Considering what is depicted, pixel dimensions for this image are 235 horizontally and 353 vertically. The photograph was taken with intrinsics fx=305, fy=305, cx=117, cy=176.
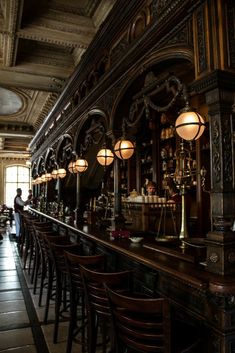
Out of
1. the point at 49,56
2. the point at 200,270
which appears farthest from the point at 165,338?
the point at 49,56

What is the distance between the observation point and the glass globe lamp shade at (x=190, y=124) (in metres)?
2.54

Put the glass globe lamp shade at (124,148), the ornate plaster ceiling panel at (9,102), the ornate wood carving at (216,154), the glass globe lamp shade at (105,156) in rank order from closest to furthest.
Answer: the ornate wood carving at (216,154) → the glass globe lamp shade at (124,148) → the glass globe lamp shade at (105,156) → the ornate plaster ceiling panel at (9,102)

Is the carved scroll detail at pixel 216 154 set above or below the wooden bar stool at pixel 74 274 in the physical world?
above

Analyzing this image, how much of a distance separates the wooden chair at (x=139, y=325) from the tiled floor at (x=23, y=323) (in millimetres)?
1463

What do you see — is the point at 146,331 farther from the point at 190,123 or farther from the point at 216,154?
the point at 190,123

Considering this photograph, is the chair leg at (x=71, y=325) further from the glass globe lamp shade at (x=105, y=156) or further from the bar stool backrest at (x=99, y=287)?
the glass globe lamp shade at (x=105, y=156)

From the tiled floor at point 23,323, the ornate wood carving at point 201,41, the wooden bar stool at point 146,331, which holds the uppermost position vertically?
the ornate wood carving at point 201,41

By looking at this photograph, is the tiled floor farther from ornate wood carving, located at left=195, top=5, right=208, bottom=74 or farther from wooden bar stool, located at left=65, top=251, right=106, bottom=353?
ornate wood carving, located at left=195, top=5, right=208, bottom=74

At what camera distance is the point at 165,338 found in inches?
62.3

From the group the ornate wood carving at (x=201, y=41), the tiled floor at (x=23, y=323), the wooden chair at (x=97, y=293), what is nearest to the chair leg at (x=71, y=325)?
the tiled floor at (x=23, y=323)

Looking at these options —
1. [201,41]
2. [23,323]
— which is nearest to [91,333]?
[23,323]

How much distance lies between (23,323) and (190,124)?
2955mm

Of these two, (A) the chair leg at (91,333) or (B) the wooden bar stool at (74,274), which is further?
(B) the wooden bar stool at (74,274)

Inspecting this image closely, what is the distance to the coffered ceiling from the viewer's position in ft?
16.1
